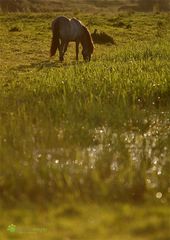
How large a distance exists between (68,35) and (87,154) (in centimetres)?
960

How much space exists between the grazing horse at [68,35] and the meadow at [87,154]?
4159 millimetres

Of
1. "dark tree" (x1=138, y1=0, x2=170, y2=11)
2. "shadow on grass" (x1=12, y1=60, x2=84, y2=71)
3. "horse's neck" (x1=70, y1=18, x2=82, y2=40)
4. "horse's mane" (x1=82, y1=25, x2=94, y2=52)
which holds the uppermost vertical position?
"horse's neck" (x1=70, y1=18, x2=82, y2=40)

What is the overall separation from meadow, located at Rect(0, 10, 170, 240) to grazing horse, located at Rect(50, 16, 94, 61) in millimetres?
4159

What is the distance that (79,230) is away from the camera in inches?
146

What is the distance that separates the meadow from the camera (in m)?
3.89

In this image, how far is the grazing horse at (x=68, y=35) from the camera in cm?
1398

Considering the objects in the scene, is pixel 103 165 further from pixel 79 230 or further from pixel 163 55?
pixel 163 55

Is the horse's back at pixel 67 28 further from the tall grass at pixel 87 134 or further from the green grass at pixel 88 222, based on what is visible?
the green grass at pixel 88 222

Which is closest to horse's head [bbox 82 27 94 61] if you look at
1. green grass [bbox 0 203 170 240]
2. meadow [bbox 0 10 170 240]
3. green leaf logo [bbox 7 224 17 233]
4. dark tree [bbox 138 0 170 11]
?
meadow [bbox 0 10 170 240]

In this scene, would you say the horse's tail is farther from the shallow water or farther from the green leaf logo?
the green leaf logo

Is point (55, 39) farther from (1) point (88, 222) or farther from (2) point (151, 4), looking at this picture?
(2) point (151, 4)

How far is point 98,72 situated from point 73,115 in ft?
9.15

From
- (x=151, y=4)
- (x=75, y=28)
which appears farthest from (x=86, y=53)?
(x=151, y=4)

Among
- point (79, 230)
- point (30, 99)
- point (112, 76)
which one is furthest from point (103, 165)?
point (112, 76)
